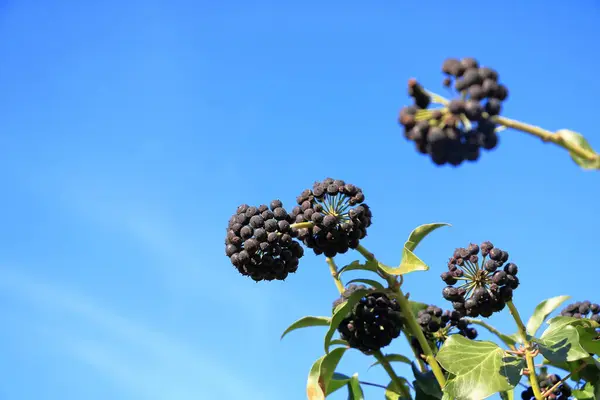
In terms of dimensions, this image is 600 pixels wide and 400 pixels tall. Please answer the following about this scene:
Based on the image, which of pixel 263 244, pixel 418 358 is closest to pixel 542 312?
pixel 418 358

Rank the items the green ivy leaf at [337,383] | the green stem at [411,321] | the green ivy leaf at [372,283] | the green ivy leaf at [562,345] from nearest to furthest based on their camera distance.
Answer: the green ivy leaf at [562,345]
the green stem at [411,321]
the green ivy leaf at [372,283]
the green ivy leaf at [337,383]

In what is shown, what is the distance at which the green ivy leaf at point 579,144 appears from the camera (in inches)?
106

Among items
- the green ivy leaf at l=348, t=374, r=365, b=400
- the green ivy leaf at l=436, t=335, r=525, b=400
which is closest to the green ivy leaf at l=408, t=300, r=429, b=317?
the green ivy leaf at l=348, t=374, r=365, b=400

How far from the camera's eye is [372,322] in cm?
523

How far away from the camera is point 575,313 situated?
245 inches

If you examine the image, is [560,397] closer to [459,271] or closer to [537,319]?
[537,319]

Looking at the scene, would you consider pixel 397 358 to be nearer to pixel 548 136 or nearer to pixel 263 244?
pixel 263 244

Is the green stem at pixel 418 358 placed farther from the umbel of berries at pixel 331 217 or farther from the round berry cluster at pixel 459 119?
the round berry cluster at pixel 459 119

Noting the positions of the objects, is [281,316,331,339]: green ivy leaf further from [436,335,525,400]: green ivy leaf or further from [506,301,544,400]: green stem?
[506,301,544,400]: green stem

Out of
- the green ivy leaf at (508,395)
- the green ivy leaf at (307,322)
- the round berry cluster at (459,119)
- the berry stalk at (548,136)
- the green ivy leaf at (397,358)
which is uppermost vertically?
the green ivy leaf at (307,322)

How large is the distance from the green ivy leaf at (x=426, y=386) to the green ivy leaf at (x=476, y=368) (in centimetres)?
46

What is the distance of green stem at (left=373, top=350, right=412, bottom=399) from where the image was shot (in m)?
5.63

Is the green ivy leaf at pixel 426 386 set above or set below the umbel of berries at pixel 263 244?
below

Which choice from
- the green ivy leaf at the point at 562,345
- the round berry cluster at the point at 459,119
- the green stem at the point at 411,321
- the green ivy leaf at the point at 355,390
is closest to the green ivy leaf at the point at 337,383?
the green ivy leaf at the point at 355,390
